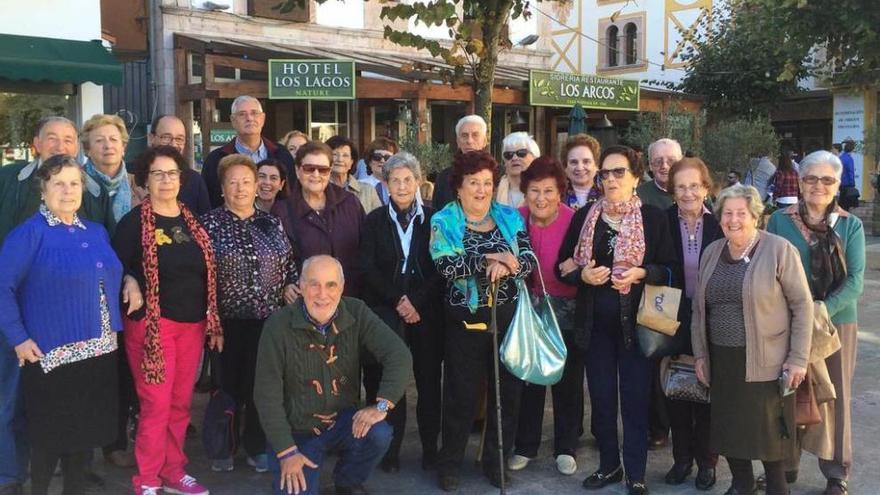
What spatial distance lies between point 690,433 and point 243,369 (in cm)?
247

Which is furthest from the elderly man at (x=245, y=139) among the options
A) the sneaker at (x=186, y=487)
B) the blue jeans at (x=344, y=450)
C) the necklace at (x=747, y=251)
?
the necklace at (x=747, y=251)

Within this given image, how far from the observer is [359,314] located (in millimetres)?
4004

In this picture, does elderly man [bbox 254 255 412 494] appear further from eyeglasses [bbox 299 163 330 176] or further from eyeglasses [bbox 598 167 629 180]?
eyeglasses [bbox 598 167 629 180]

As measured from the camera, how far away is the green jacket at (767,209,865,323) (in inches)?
157

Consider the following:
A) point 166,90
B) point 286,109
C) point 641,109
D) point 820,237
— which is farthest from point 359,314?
point 641,109

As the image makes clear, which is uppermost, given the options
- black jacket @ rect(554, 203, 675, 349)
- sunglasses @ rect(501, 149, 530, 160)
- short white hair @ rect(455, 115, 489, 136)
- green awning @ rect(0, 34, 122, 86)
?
green awning @ rect(0, 34, 122, 86)

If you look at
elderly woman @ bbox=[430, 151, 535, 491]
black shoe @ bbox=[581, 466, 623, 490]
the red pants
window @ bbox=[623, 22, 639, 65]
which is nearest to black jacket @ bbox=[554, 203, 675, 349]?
elderly woman @ bbox=[430, 151, 535, 491]

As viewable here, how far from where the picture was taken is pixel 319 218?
4598 millimetres

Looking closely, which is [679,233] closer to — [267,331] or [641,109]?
[267,331]

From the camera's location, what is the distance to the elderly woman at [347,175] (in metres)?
5.87

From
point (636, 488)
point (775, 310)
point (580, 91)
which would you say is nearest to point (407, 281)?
point (636, 488)

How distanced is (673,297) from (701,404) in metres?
0.70

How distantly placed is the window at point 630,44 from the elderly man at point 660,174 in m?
22.9

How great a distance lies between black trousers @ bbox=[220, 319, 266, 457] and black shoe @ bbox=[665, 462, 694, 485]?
2.26m
